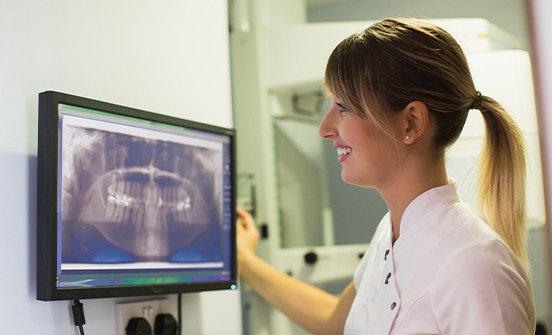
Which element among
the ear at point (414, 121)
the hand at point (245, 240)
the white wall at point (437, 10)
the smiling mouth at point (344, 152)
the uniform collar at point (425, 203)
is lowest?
the hand at point (245, 240)

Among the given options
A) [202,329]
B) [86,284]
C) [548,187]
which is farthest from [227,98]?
[548,187]

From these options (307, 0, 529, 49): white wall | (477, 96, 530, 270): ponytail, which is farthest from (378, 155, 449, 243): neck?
(307, 0, 529, 49): white wall

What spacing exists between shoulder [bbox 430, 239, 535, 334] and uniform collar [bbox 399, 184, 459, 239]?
0.42 feet

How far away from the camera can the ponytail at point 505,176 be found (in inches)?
49.6

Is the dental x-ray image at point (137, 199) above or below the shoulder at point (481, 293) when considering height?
above

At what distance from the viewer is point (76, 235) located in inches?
44.4

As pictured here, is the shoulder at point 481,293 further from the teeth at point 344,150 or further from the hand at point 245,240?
the hand at point 245,240

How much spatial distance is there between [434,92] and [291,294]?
2.38ft

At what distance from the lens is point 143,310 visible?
1350mm

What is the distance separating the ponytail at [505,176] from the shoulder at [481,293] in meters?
0.15

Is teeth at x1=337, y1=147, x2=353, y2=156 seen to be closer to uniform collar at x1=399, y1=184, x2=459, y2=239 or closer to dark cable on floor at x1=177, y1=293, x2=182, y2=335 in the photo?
uniform collar at x1=399, y1=184, x2=459, y2=239

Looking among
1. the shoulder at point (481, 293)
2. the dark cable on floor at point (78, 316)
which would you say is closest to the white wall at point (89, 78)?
the dark cable on floor at point (78, 316)

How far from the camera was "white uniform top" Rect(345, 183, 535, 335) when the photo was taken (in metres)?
1.06

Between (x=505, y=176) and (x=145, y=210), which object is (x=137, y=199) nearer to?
(x=145, y=210)
